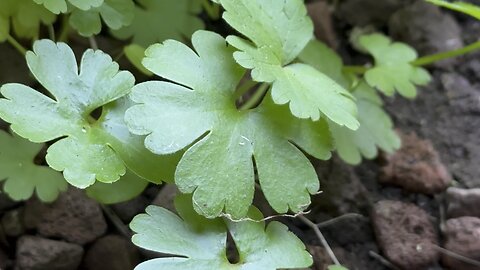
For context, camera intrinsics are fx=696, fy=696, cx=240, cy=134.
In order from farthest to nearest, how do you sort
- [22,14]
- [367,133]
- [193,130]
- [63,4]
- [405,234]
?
1. [367,133]
2. [405,234]
3. [22,14]
4. [63,4]
5. [193,130]

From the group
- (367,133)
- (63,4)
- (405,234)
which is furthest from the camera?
(367,133)

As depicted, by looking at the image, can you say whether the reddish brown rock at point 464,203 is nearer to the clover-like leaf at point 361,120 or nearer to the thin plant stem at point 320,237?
the clover-like leaf at point 361,120

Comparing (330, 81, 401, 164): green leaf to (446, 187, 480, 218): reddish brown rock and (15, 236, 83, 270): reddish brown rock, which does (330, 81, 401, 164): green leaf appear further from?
(15, 236, 83, 270): reddish brown rock

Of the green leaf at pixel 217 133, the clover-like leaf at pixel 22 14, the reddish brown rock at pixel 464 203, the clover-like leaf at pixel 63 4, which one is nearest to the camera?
the green leaf at pixel 217 133

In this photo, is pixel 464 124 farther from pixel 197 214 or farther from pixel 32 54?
pixel 32 54

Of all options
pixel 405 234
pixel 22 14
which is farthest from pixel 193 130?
pixel 405 234

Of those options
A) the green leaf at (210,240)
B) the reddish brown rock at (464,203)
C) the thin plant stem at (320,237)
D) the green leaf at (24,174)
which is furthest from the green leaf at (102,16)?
the reddish brown rock at (464,203)

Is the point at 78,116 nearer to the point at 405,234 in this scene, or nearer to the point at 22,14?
the point at 22,14
